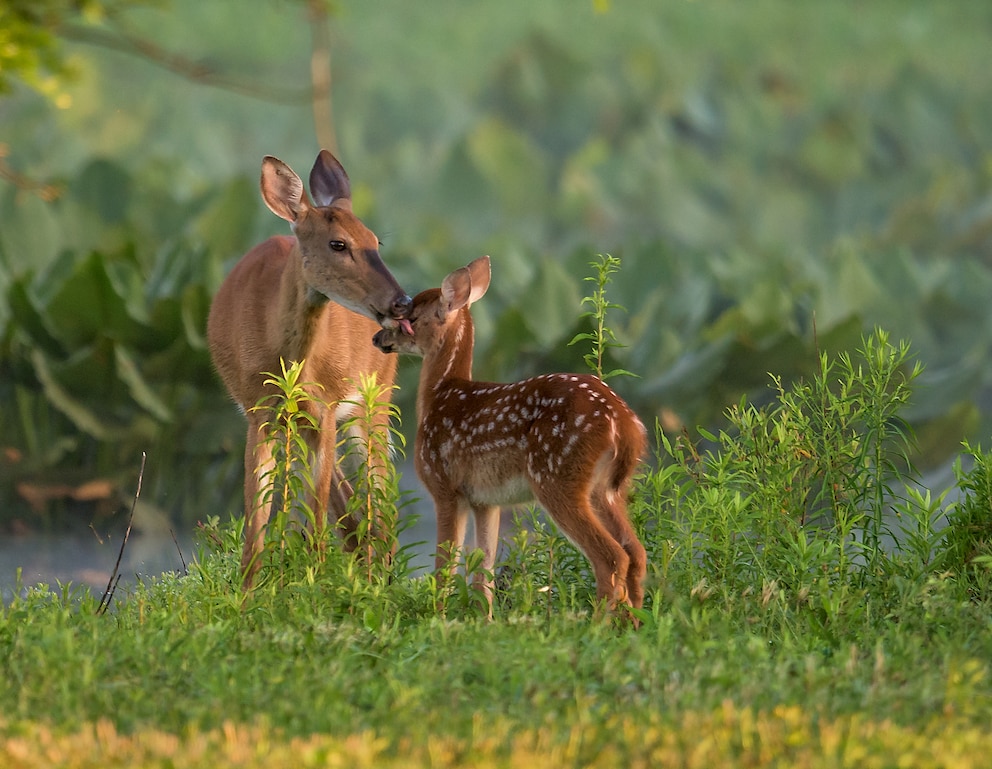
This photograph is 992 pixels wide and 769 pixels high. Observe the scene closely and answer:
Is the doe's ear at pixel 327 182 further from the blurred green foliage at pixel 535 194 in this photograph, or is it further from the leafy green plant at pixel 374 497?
the blurred green foliage at pixel 535 194

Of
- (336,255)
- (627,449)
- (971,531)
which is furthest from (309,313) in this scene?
(971,531)

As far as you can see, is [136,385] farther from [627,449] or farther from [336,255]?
[627,449]

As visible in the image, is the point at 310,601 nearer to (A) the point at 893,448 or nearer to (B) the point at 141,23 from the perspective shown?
(A) the point at 893,448

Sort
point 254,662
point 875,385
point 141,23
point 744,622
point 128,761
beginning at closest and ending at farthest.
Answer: point 128,761
point 254,662
point 744,622
point 875,385
point 141,23

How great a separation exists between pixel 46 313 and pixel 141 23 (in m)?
14.9

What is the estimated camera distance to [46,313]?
9.79 m

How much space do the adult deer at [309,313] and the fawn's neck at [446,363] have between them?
195 millimetres

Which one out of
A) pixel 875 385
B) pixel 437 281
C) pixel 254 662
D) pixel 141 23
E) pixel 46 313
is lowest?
pixel 254 662

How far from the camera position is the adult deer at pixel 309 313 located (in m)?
6.48

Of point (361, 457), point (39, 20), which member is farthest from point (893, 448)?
point (39, 20)

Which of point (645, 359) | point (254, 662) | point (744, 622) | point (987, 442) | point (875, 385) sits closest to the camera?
point (254, 662)

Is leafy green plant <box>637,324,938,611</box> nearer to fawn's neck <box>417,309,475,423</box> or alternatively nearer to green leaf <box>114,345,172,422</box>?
fawn's neck <box>417,309,475,423</box>

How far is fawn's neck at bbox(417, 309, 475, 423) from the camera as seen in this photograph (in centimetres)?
637

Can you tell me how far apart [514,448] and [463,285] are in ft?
2.62
